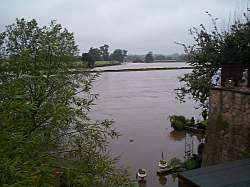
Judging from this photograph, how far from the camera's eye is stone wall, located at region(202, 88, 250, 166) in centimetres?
905

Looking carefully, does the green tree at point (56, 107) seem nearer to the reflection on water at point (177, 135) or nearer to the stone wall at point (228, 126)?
the stone wall at point (228, 126)

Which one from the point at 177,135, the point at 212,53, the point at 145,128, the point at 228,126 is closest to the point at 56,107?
the point at 228,126

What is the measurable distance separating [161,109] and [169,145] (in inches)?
495

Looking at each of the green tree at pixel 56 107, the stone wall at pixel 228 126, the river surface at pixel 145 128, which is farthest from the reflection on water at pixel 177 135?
the green tree at pixel 56 107

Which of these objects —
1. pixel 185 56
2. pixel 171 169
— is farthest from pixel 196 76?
pixel 171 169

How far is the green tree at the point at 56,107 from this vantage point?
6.93m

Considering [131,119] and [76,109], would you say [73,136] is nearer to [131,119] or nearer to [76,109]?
[76,109]

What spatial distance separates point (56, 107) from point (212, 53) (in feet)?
30.2

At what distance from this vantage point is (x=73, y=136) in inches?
346

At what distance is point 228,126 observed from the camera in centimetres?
973

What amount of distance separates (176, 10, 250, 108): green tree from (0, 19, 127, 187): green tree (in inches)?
243

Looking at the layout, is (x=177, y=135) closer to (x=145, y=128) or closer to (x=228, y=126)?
(x=145, y=128)

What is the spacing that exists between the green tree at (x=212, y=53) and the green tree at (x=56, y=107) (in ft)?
20.2

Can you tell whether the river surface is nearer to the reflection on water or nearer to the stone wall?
the reflection on water
